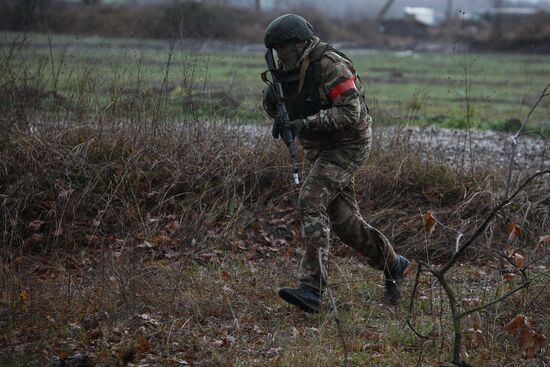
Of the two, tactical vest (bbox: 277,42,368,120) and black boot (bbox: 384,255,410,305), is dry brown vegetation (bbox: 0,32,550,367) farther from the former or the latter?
tactical vest (bbox: 277,42,368,120)

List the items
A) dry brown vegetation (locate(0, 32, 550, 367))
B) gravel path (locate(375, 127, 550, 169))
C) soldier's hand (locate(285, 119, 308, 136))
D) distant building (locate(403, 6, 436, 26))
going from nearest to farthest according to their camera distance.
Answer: dry brown vegetation (locate(0, 32, 550, 367)) → soldier's hand (locate(285, 119, 308, 136)) → gravel path (locate(375, 127, 550, 169)) → distant building (locate(403, 6, 436, 26))

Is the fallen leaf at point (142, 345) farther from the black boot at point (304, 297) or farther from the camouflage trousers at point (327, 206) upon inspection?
the camouflage trousers at point (327, 206)

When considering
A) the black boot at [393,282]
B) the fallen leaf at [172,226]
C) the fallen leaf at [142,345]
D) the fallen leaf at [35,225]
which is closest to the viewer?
the fallen leaf at [142,345]

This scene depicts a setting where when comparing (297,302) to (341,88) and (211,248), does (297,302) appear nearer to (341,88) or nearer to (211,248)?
(341,88)

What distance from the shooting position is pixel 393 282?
586cm

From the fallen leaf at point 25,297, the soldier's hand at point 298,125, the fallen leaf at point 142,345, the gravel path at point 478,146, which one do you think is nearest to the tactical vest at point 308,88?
the soldier's hand at point 298,125

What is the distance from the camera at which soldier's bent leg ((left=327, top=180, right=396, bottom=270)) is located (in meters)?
5.75

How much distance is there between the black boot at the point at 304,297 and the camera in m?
5.32

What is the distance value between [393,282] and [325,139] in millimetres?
1139

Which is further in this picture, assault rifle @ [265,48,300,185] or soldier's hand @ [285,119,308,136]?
assault rifle @ [265,48,300,185]

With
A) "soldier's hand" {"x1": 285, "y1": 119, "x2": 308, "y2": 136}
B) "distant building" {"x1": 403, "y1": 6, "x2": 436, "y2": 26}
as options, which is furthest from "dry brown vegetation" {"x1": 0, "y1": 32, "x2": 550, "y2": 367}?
"distant building" {"x1": 403, "y1": 6, "x2": 436, "y2": 26}

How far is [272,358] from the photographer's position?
15.5 ft

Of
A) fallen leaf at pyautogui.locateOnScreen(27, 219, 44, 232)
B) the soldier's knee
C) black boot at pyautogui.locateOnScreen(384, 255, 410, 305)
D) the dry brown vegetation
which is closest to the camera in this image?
the dry brown vegetation

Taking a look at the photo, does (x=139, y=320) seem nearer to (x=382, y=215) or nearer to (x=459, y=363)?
(x=459, y=363)
